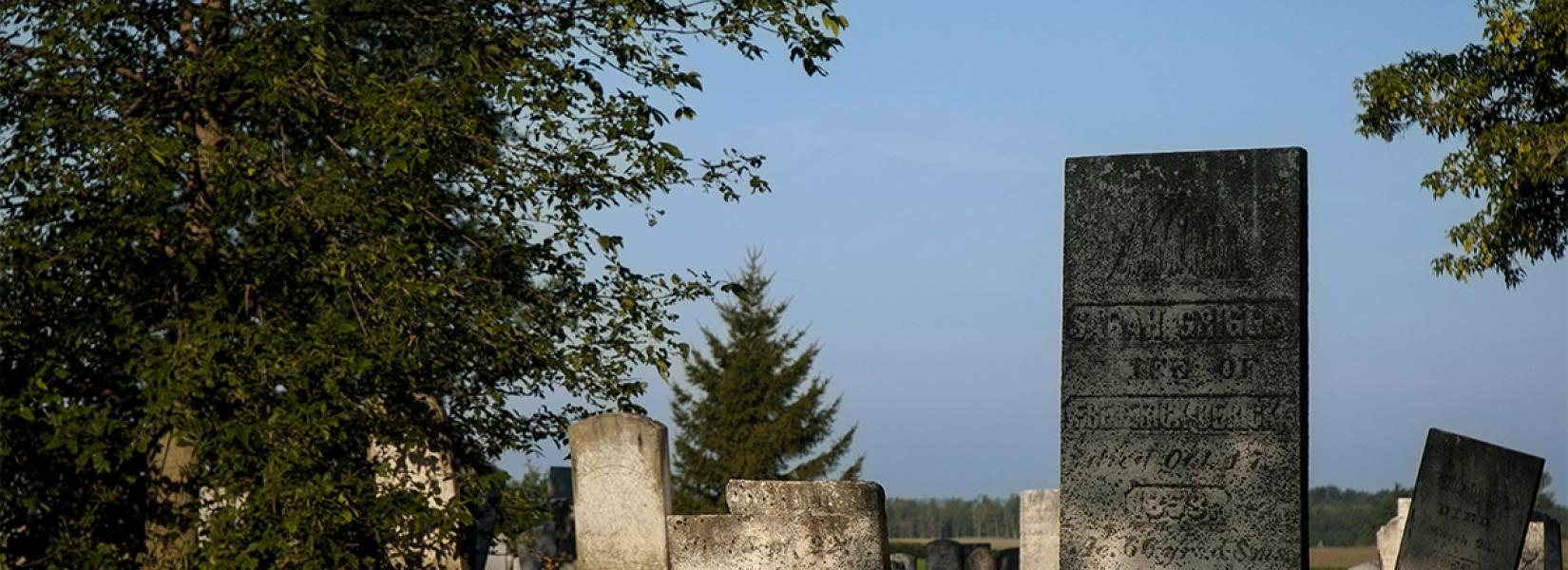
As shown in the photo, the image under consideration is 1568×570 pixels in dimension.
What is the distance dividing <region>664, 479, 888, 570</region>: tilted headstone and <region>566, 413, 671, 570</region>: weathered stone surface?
690 mm

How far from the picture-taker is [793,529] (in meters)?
11.2

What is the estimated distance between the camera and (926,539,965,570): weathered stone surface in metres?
20.0

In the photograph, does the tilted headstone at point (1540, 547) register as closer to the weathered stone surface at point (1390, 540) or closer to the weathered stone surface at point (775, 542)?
the weathered stone surface at point (1390, 540)

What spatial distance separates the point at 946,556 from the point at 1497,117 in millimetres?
7769

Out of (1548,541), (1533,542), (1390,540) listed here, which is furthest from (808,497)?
(1548,541)

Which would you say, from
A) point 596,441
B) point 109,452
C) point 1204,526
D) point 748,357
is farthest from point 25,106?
point 748,357

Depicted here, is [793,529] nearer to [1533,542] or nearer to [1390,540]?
[1533,542]

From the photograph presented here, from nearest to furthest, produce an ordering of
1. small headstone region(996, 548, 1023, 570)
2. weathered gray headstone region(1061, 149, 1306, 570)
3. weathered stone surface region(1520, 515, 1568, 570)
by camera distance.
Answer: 1. weathered gray headstone region(1061, 149, 1306, 570)
2. weathered stone surface region(1520, 515, 1568, 570)
3. small headstone region(996, 548, 1023, 570)

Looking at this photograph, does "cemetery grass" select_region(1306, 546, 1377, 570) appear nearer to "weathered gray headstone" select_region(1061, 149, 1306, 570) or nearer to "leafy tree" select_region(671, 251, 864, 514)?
"leafy tree" select_region(671, 251, 864, 514)

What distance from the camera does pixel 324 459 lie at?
11766 millimetres

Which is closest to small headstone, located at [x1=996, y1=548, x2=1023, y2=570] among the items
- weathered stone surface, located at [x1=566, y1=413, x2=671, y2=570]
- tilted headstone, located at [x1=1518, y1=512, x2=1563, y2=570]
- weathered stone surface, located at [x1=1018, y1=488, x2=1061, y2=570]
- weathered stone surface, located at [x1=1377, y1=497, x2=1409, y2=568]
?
weathered stone surface, located at [x1=1018, y1=488, x2=1061, y2=570]

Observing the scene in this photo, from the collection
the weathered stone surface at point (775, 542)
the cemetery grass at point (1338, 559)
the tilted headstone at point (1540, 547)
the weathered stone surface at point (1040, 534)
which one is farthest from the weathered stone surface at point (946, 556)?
the cemetery grass at point (1338, 559)

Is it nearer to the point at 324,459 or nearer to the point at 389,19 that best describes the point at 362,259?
the point at 324,459

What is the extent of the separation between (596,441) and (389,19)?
4.05m
